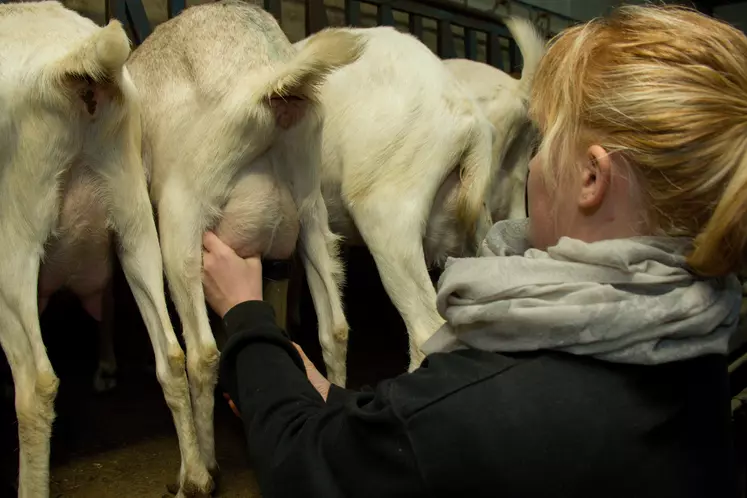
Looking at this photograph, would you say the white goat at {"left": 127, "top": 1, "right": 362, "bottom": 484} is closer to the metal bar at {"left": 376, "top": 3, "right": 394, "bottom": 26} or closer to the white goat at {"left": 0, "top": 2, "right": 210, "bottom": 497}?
the white goat at {"left": 0, "top": 2, "right": 210, "bottom": 497}

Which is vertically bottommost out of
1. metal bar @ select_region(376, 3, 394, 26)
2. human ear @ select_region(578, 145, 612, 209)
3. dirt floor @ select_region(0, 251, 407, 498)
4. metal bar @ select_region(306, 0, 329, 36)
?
dirt floor @ select_region(0, 251, 407, 498)

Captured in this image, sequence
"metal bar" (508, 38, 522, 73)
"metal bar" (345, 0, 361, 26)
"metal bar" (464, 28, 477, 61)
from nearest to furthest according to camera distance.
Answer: "metal bar" (345, 0, 361, 26) → "metal bar" (464, 28, 477, 61) → "metal bar" (508, 38, 522, 73)

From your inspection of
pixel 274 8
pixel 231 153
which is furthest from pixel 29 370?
pixel 274 8

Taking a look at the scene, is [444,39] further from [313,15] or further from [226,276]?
[226,276]

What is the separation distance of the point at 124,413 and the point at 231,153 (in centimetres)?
93

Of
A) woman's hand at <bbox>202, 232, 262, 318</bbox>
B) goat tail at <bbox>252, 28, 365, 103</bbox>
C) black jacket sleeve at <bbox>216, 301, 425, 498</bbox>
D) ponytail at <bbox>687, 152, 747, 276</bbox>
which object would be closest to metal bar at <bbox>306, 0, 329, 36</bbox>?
goat tail at <bbox>252, 28, 365, 103</bbox>

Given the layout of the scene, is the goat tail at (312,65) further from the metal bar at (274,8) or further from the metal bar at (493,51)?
the metal bar at (493,51)

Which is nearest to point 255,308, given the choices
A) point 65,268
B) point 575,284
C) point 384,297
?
point 575,284

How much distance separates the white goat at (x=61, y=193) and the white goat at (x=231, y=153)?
5cm

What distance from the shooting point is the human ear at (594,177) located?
0.63m

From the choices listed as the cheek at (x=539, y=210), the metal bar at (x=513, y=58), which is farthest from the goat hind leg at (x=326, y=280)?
the metal bar at (x=513, y=58)

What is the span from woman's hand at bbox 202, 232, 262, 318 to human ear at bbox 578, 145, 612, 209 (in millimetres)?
575

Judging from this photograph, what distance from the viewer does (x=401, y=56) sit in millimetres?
1700

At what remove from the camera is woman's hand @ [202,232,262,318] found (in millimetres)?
1093
